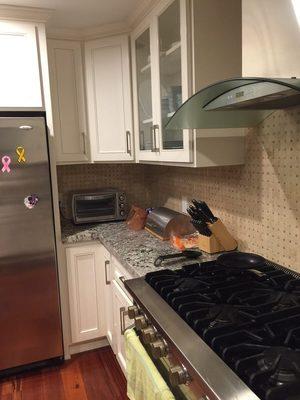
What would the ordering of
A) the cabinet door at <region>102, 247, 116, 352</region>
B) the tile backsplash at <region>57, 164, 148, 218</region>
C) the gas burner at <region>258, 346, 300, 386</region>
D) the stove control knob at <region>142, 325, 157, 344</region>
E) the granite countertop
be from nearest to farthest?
the gas burner at <region>258, 346, 300, 386</region>
the stove control knob at <region>142, 325, 157, 344</region>
the granite countertop
the cabinet door at <region>102, 247, 116, 352</region>
the tile backsplash at <region>57, 164, 148, 218</region>

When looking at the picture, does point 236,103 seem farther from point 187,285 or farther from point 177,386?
point 177,386

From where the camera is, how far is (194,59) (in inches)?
59.4

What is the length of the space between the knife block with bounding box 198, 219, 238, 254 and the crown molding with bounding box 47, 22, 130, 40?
1470mm

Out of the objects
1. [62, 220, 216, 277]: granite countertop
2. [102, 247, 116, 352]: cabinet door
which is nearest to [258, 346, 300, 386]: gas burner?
[62, 220, 216, 277]: granite countertop

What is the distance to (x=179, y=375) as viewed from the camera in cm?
91

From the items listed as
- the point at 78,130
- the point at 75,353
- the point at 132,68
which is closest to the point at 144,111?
the point at 132,68

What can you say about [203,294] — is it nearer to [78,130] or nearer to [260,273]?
[260,273]

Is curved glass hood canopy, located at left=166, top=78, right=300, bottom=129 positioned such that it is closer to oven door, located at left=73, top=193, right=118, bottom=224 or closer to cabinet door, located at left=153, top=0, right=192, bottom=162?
cabinet door, located at left=153, top=0, right=192, bottom=162

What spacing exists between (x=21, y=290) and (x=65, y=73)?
151 centimetres

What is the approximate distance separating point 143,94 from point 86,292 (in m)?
1.41

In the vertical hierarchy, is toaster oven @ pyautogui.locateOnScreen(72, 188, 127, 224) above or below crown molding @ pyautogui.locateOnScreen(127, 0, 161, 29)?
below

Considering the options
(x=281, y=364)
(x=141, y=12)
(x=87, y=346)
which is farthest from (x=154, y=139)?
(x=87, y=346)

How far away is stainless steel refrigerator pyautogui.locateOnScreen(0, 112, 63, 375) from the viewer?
6.47 feet

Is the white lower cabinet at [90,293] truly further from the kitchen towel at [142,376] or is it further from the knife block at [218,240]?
the kitchen towel at [142,376]
